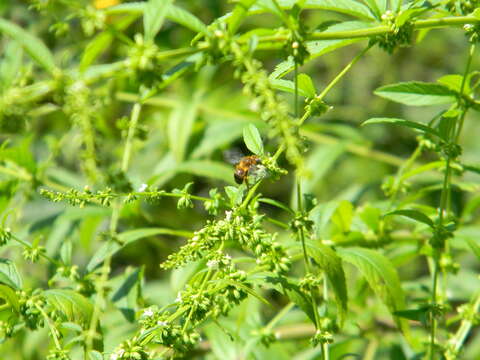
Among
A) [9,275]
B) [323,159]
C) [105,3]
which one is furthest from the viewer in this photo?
[105,3]

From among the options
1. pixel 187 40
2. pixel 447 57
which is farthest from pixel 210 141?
pixel 447 57

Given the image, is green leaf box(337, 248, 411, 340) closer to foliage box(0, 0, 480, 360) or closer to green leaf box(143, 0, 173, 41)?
foliage box(0, 0, 480, 360)

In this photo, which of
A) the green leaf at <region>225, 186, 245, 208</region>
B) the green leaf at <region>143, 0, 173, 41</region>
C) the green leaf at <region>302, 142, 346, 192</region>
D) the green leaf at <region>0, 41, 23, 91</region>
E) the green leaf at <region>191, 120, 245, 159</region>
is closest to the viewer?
the green leaf at <region>143, 0, 173, 41</region>

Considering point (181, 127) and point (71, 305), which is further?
point (181, 127)

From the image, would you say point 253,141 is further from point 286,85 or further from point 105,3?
point 105,3

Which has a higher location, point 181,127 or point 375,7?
point 375,7

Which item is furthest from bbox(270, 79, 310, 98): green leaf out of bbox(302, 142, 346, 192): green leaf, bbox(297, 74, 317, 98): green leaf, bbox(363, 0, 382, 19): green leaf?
bbox(302, 142, 346, 192): green leaf

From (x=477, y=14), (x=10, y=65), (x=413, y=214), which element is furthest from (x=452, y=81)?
(x=10, y=65)
